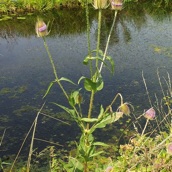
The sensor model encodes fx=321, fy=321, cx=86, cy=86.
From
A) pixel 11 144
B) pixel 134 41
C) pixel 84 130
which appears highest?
pixel 84 130

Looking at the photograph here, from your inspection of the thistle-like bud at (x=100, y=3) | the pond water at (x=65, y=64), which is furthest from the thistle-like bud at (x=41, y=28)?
the pond water at (x=65, y=64)

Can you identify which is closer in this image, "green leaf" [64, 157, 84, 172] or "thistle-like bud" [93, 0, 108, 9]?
"thistle-like bud" [93, 0, 108, 9]

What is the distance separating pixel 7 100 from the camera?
4277 mm

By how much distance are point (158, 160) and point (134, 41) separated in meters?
4.60

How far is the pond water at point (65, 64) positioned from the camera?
12.3 feet

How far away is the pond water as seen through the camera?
3760 millimetres

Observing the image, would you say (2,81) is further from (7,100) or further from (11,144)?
(11,144)

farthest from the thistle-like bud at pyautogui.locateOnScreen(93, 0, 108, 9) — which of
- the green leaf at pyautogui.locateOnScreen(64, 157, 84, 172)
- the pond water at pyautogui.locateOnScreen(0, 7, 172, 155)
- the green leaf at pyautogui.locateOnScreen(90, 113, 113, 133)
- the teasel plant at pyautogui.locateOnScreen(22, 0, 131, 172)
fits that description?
the pond water at pyautogui.locateOnScreen(0, 7, 172, 155)

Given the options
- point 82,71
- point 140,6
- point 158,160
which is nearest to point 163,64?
point 82,71

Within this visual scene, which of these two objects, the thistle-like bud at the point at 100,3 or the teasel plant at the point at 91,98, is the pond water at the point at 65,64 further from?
the thistle-like bud at the point at 100,3

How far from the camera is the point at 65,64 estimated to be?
523 centimetres

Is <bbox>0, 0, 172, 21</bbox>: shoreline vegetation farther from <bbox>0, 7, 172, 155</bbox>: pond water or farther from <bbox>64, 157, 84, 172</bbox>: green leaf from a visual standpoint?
<bbox>64, 157, 84, 172</bbox>: green leaf

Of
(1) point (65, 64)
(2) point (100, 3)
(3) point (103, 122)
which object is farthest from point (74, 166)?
(1) point (65, 64)

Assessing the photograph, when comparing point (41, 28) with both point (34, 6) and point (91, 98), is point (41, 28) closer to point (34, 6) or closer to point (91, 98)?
point (91, 98)
